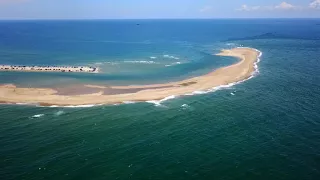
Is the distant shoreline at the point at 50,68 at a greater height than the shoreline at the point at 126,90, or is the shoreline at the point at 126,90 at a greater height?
the distant shoreline at the point at 50,68

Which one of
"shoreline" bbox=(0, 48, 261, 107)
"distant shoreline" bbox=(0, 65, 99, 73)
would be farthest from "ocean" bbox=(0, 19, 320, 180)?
"distant shoreline" bbox=(0, 65, 99, 73)

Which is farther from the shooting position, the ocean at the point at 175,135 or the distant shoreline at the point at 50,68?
the distant shoreline at the point at 50,68

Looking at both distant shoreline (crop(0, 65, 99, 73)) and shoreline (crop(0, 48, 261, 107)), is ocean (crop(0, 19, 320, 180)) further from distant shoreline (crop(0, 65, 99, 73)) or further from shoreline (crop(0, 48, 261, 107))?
distant shoreline (crop(0, 65, 99, 73))

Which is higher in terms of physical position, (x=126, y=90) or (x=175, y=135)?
(x=126, y=90)

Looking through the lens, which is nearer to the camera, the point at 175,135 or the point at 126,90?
the point at 175,135

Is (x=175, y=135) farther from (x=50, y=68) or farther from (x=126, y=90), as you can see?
(x=50, y=68)

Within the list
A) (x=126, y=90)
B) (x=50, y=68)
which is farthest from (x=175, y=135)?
(x=50, y=68)

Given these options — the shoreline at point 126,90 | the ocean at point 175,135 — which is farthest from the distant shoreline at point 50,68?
the shoreline at point 126,90

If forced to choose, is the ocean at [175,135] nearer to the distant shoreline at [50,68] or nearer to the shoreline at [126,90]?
the shoreline at [126,90]

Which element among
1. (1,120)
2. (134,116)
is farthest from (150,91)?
(1,120)
